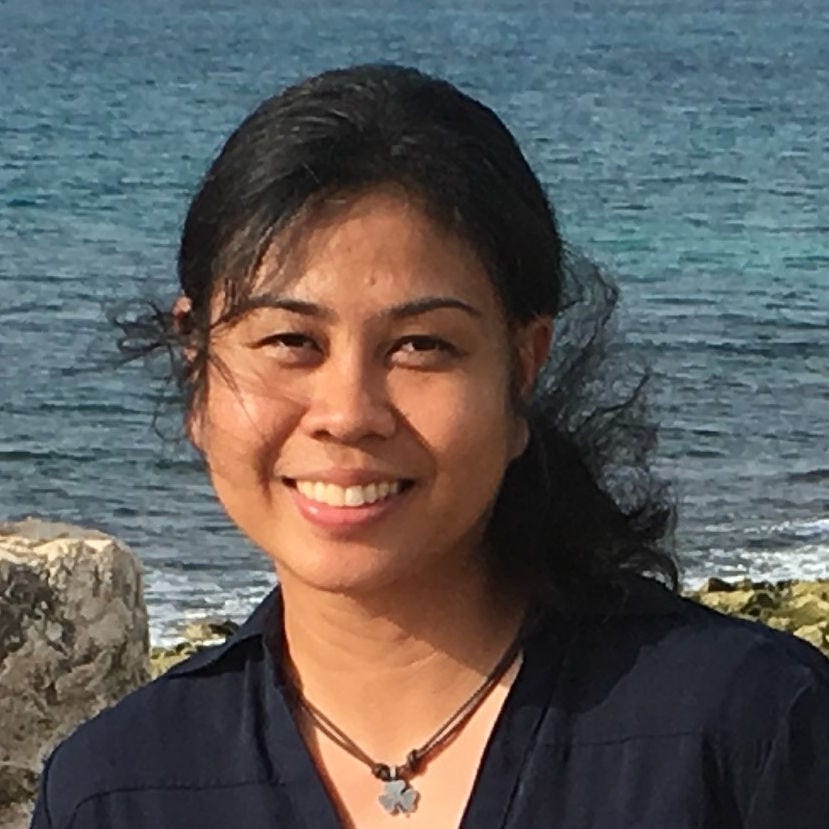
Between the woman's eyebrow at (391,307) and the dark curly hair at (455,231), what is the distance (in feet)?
0.17

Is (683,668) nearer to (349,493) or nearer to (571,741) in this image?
(571,741)

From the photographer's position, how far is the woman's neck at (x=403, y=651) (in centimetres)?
288

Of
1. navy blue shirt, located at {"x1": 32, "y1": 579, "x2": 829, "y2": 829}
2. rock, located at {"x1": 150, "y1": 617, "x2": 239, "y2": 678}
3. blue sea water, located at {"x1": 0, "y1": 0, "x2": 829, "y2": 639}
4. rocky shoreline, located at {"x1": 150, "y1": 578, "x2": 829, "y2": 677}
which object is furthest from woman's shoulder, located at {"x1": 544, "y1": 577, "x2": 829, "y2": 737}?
rock, located at {"x1": 150, "y1": 617, "x2": 239, "y2": 678}

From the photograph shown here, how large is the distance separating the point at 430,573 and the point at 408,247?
44 centimetres

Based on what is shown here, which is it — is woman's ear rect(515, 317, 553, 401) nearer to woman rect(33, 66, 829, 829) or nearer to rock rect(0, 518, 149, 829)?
woman rect(33, 66, 829, 829)

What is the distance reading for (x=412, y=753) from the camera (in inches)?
113

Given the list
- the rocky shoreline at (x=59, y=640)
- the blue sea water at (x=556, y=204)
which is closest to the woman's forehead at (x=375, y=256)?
the blue sea water at (x=556, y=204)

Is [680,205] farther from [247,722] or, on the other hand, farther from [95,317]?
[247,722]

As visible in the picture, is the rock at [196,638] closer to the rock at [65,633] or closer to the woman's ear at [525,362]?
the rock at [65,633]

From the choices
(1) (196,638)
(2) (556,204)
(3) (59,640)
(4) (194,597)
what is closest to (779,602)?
(1) (196,638)

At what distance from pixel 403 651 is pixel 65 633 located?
6.96 ft

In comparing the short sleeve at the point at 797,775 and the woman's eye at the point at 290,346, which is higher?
the woman's eye at the point at 290,346

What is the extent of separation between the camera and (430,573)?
285 cm

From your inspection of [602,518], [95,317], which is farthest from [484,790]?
[95,317]
